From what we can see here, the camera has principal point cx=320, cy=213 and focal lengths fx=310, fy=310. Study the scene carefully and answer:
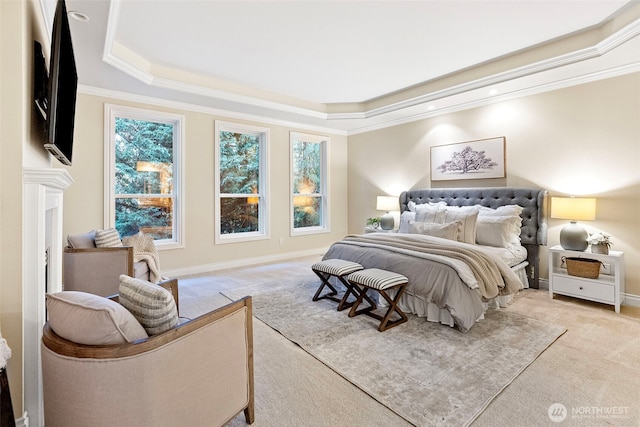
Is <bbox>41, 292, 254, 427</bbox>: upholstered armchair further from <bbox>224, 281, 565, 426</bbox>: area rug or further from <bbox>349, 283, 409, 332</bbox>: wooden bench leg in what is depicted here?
<bbox>349, 283, 409, 332</bbox>: wooden bench leg

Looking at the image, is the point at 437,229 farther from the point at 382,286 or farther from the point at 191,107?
the point at 191,107

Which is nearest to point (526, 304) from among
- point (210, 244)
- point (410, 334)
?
point (410, 334)

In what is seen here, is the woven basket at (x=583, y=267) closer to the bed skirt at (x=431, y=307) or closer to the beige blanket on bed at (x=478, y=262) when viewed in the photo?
the bed skirt at (x=431, y=307)

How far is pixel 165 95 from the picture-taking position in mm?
4223

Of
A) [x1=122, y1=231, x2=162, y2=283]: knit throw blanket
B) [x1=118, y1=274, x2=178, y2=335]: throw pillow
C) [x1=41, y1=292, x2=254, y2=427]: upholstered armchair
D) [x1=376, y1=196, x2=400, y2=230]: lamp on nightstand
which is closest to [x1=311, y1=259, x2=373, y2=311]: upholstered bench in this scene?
[x1=122, y1=231, x2=162, y2=283]: knit throw blanket

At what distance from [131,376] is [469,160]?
4.81 meters

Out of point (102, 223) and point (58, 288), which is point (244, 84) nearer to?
point (102, 223)

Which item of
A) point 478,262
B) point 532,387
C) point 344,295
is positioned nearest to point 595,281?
point 478,262

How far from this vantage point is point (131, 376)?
1.11m

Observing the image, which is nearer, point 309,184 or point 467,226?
point 467,226

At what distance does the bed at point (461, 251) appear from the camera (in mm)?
2691

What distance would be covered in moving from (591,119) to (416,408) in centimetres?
384

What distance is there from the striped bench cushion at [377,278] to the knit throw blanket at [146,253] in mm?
2027

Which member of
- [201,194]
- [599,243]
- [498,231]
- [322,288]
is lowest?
[322,288]
